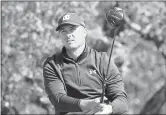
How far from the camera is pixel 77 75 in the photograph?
4.39 metres

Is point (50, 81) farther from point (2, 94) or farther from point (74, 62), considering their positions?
point (2, 94)

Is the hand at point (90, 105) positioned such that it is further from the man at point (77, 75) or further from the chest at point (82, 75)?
the chest at point (82, 75)

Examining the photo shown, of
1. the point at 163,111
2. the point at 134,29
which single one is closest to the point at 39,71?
the point at 134,29

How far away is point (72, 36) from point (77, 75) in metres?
0.32

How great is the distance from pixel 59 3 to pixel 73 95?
674 centimetres

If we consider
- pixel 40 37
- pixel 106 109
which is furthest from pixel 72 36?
pixel 40 37

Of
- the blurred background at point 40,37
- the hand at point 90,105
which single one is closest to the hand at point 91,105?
the hand at point 90,105

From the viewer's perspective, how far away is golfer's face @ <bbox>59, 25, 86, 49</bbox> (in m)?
4.42

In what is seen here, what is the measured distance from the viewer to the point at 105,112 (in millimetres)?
4254

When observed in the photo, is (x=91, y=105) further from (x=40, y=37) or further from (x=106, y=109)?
(x=40, y=37)

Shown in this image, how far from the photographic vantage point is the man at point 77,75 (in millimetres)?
4391

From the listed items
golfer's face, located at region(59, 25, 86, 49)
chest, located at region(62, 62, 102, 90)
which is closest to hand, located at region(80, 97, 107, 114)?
chest, located at region(62, 62, 102, 90)

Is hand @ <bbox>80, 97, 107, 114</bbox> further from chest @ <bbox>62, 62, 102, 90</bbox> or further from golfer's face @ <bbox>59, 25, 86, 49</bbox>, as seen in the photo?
golfer's face @ <bbox>59, 25, 86, 49</bbox>

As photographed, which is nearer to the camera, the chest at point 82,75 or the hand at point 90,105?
the hand at point 90,105
